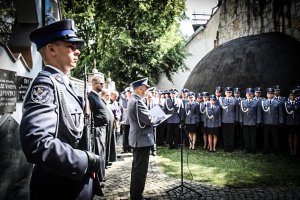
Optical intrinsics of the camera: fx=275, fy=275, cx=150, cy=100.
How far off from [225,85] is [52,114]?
38.4 ft

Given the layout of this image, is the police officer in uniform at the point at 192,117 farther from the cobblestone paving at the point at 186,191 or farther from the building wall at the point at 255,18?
the building wall at the point at 255,18

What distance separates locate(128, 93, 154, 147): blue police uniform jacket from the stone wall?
10871mm

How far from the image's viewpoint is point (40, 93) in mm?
1937

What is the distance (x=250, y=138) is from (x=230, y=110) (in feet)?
4.18

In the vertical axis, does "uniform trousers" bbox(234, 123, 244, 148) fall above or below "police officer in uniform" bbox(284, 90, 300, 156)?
below

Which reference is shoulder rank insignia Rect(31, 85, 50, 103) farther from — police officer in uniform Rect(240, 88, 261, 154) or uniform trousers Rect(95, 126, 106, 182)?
police officer in uniform Rect(240, 88, 261, 154)

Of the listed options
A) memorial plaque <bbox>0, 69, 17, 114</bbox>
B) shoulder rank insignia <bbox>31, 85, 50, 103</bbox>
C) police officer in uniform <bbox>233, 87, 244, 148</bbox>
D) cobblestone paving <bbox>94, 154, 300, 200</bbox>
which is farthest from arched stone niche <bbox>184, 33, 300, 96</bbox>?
shoulder rank insignia <bbox>31, 85, 50, 103</bbox>

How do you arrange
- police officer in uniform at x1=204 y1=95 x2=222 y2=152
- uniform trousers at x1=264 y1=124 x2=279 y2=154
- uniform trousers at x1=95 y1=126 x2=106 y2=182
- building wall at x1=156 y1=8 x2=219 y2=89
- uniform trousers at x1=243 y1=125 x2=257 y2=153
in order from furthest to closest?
building wall at x1=156 y1=8 x2=219 y2=89 → police officer in uniform at x1=204 y1=95 x2=222 y2=152 → uniform trousers at x1=243 y1=125 x2=257 y2=153 → uniform trousers at x1=264 y1=124 x2=279 y2=154 → uniform trousers at x1=95 y1=126 x2=106 y2=182

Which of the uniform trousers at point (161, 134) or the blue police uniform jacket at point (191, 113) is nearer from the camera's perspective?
the blue police uniform jacket at point (191, 113)

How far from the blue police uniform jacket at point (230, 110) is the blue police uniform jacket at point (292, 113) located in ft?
5.65

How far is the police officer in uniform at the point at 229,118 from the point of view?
10578mm

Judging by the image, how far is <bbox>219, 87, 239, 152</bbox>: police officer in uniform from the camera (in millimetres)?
10578

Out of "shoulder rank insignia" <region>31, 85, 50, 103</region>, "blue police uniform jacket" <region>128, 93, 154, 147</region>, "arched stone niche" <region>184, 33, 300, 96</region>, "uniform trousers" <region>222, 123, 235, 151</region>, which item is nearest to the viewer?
"shoulder rank insignia" <region>31, 85, 50, 103</region>

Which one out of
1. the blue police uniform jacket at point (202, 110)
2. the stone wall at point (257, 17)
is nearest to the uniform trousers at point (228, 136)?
the blue police uniform jacket at point (202, 110)
